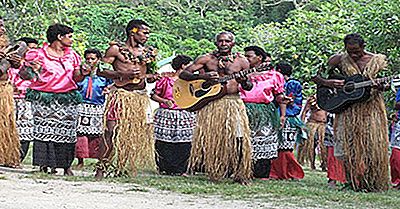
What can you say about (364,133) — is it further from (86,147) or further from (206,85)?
(86,147)

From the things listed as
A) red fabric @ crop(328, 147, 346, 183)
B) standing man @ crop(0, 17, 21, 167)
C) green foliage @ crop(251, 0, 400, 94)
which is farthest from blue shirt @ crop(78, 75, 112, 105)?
green foliage @ crop(251, 0, 400, 94)

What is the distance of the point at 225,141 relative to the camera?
702 centimetres

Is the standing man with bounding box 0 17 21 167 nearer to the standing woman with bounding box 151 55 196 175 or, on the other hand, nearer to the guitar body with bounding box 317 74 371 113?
the standing woman with bounding box 151 55 196 175

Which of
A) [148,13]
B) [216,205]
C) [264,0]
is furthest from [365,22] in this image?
[264,0]

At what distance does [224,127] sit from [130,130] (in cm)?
85

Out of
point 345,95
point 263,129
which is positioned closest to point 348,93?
point 345,95

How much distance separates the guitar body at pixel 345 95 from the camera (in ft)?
21.7

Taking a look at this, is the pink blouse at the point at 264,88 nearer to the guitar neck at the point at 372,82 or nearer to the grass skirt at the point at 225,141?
the grass skirt at the point at 225,141

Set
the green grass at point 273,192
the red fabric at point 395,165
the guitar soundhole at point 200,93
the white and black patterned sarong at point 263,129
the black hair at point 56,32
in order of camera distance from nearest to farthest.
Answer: the green grass at point 273,192 → the guitar soundhole at point 200,93 → the black hair at point 56,32 → the red fabric at point 395,165 → the white and black patterned sarong at point 263,129

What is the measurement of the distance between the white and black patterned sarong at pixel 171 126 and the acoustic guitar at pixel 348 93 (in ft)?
6.84

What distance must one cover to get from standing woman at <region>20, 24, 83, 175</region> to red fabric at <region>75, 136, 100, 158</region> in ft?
4.74

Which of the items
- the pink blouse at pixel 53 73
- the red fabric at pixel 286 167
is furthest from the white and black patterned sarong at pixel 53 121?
the red fabric at pixel 286 167

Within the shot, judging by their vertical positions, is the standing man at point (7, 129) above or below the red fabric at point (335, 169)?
above

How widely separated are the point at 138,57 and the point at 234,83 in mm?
900
